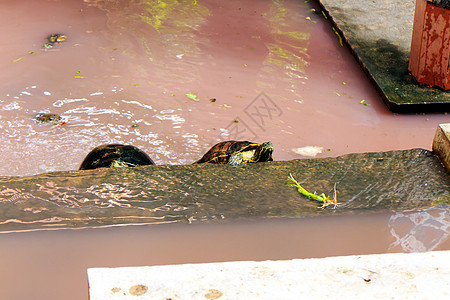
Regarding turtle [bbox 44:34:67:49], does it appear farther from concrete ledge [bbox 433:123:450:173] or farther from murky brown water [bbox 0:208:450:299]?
concrete ledge [bbox 433:123:450:173]

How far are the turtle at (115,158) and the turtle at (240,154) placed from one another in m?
0.47

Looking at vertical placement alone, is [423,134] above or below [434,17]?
below

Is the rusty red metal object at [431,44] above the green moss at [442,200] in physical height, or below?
above

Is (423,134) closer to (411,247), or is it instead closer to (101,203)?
(411,247)

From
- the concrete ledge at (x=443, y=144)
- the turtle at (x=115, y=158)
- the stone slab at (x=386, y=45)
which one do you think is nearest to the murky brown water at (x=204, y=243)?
the concrete ledge at (x=443, y=144)

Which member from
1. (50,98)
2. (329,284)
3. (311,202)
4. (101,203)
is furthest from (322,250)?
(50,98)

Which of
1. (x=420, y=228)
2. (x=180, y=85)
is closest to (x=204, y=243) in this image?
(x=420, y=228)

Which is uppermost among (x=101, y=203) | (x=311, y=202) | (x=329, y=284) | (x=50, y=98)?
(x=329, y=284)

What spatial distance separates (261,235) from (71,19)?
455 centimetres

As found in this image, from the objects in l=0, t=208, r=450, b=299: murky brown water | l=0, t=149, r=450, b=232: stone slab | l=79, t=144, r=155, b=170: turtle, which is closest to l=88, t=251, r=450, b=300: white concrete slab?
l=0, t=208, r=450, b=299: murky brown water

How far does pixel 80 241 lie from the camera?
8.43 feet

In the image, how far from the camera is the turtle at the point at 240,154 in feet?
10.7

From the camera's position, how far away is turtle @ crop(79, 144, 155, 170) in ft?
10.3

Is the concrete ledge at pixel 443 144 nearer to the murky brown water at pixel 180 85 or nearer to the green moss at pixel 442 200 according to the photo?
the green moss at pixel 442 200
